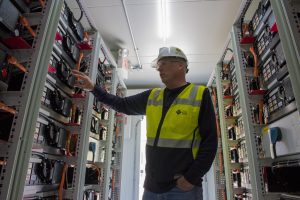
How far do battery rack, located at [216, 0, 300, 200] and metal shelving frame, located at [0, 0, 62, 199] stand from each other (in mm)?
1445

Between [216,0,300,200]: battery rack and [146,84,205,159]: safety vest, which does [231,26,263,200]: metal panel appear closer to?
[216,0,300,200]: battery rack

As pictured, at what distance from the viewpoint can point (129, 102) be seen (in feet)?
5.91

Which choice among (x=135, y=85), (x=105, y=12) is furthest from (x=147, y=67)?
(x=105, y=12)

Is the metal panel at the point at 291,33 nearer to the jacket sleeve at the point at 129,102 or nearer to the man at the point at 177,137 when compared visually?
the man at the point at 177,137

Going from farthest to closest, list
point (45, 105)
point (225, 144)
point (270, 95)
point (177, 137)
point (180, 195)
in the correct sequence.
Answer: point (225, 144)
point (270, 95)
point (45, 105)
point (177, 137)
point (180, 195)

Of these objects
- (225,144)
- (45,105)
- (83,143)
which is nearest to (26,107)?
(45,105)

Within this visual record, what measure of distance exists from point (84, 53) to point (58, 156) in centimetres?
101

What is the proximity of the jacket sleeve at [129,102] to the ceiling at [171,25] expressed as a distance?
5.61 ft

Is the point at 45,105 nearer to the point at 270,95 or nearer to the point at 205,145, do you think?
the point at 205,145

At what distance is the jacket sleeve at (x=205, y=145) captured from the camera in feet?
4.03

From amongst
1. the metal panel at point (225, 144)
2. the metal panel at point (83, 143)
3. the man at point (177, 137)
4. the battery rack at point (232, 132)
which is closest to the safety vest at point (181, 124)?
the man at point (177, 137)

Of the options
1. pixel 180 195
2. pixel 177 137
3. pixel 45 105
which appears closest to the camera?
pixel 180 195

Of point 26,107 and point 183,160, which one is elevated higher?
point 26,107

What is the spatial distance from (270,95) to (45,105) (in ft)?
5.81
